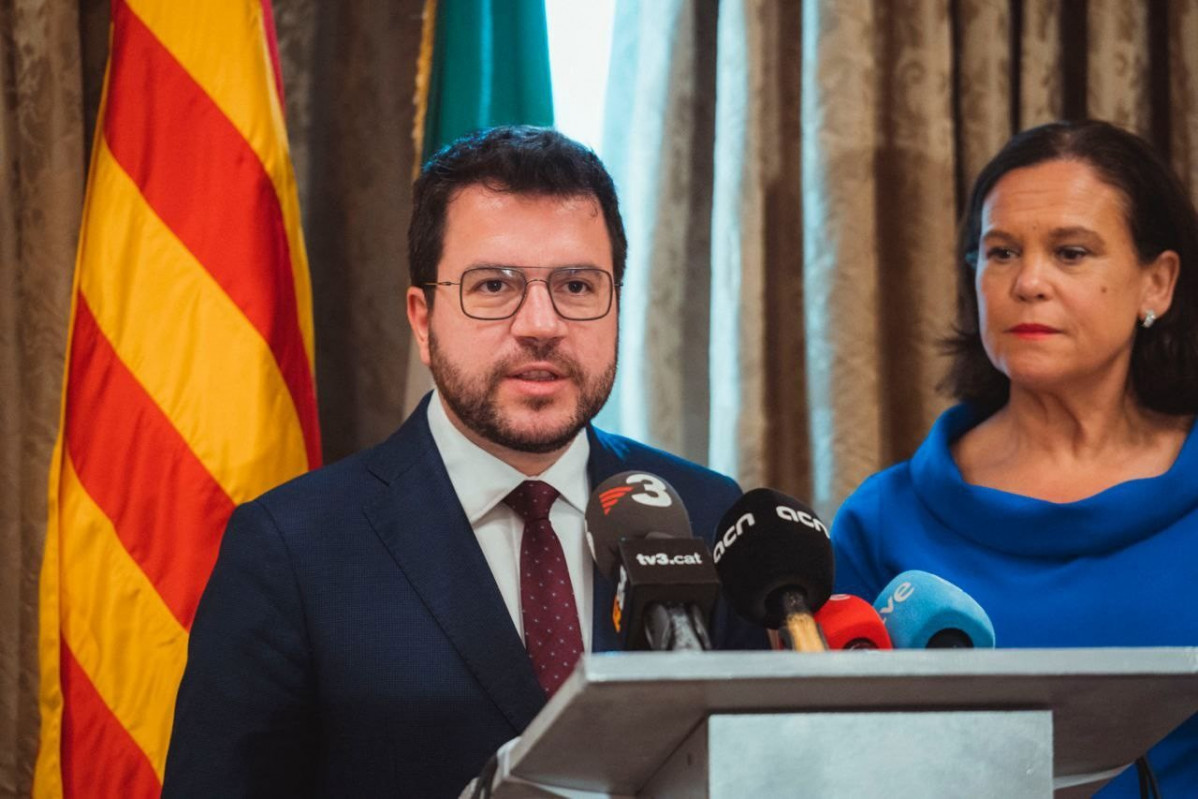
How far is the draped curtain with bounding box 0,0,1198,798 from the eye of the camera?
261 centimetres

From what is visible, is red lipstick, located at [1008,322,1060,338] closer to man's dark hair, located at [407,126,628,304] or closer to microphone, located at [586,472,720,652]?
man's dark hair, located at [407,126,628,304]

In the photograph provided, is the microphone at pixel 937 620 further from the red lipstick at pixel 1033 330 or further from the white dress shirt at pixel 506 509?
the red lipstick at pixel 1033 330

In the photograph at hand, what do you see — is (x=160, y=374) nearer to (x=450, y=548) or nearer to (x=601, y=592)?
(x=450, y=548)

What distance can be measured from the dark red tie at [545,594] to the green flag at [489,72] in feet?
3.65

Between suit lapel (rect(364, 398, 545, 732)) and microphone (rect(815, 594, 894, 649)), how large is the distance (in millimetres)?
481

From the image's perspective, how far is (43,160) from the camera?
2.38 meters

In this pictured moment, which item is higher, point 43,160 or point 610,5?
point 610,5

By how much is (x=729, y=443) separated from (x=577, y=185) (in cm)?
118

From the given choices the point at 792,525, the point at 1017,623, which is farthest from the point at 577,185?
the point at 1017,623

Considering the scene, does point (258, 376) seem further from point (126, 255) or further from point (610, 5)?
point (610, 5)

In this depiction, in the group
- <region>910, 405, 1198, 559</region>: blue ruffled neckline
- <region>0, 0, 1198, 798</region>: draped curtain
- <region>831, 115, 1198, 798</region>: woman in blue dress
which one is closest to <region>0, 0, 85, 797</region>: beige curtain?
<region>0, 0, 1198, 798</region>: draped curtain

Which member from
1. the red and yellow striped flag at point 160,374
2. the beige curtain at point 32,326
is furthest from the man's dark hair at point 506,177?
the beige curtain at point 32,326

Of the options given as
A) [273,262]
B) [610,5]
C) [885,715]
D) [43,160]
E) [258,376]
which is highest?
[610,5]

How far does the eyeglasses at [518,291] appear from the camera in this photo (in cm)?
155
